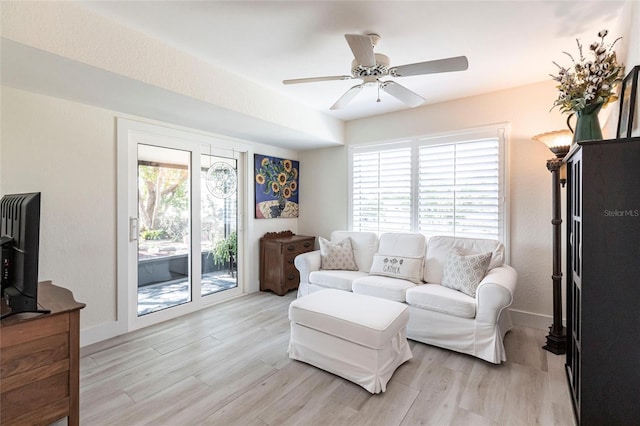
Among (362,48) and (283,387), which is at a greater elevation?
(362,48)

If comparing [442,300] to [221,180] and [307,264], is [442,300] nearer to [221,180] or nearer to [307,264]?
[307,264]

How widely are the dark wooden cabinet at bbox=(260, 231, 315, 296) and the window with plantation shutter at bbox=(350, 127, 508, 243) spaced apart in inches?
37.8

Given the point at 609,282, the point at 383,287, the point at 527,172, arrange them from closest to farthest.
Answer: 1. the point at 609,282
2. the point at 383,287
3. the point at 527,172

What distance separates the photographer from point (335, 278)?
137 inches

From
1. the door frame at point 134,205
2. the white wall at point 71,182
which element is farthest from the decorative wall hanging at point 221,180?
the white wall at point 71,182

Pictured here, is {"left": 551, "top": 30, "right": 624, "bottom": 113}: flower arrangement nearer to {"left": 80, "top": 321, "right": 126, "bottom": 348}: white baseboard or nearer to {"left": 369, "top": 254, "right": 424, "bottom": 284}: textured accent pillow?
{"left": 369, "top": 254, "right": 424, "bottom": 284}: textured accent pillow

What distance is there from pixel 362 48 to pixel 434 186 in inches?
89.3

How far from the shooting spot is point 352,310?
7.77ft

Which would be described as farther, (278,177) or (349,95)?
(278,177)

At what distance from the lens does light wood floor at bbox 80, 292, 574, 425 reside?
1.83 metres

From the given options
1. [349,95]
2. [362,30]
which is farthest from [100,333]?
[362,30]

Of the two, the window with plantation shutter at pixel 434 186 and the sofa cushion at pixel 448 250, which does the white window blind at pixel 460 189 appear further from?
the sofa cushion at pixel 448 250

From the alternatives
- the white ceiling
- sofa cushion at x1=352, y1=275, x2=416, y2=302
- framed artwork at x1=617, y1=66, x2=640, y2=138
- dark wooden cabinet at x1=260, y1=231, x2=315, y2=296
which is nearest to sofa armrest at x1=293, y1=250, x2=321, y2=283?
dark wooden cabinet at x1=260, y1=231, x2=315, y2=296

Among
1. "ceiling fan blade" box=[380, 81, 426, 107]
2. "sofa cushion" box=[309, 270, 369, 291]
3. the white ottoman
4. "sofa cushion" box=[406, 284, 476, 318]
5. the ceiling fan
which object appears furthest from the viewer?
"sofa cushion" box=[309, 270, 369, 291]
